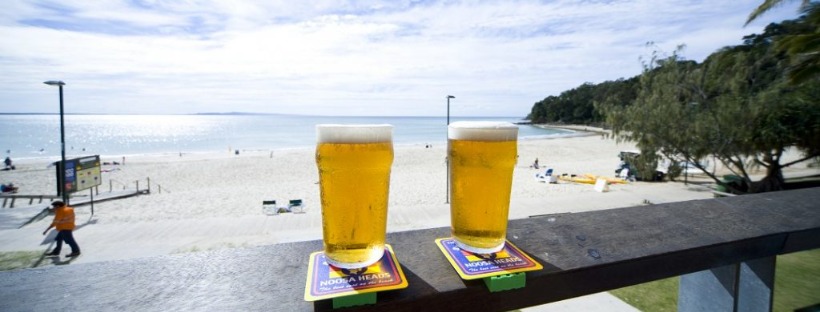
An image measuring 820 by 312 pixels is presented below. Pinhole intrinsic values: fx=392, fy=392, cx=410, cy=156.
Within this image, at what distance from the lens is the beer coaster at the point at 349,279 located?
80 centimetres

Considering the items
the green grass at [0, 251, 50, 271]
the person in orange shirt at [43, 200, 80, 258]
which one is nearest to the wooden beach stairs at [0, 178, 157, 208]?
the green grass at [0, 251, 50, 271]

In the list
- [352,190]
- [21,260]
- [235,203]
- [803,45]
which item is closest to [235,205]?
[235,203]

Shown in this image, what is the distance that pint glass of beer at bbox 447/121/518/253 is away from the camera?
1112mm

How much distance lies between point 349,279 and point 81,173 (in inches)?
637

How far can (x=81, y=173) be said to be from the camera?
12961 millimetres

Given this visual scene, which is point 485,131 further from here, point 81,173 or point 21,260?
point 81,173

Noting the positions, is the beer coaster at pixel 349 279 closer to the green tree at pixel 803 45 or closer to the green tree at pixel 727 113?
the green tree at pixel 803 45

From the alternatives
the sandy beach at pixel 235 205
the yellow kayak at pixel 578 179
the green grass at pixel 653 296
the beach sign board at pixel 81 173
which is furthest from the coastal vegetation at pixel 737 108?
the beach sign board at pixel 81 173

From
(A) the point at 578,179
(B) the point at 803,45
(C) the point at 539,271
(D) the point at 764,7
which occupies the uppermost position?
(D) the point at 764,7

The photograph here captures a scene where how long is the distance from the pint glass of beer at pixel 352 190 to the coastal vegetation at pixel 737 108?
48.8ft

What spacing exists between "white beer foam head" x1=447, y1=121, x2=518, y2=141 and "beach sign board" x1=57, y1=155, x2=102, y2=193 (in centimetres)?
1524

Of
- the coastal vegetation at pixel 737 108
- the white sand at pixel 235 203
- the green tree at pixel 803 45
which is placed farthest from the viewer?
the coastal vegetation at pixel 737 108

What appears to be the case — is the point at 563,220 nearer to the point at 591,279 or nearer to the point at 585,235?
the point at 585,235

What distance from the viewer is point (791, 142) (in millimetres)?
12852
